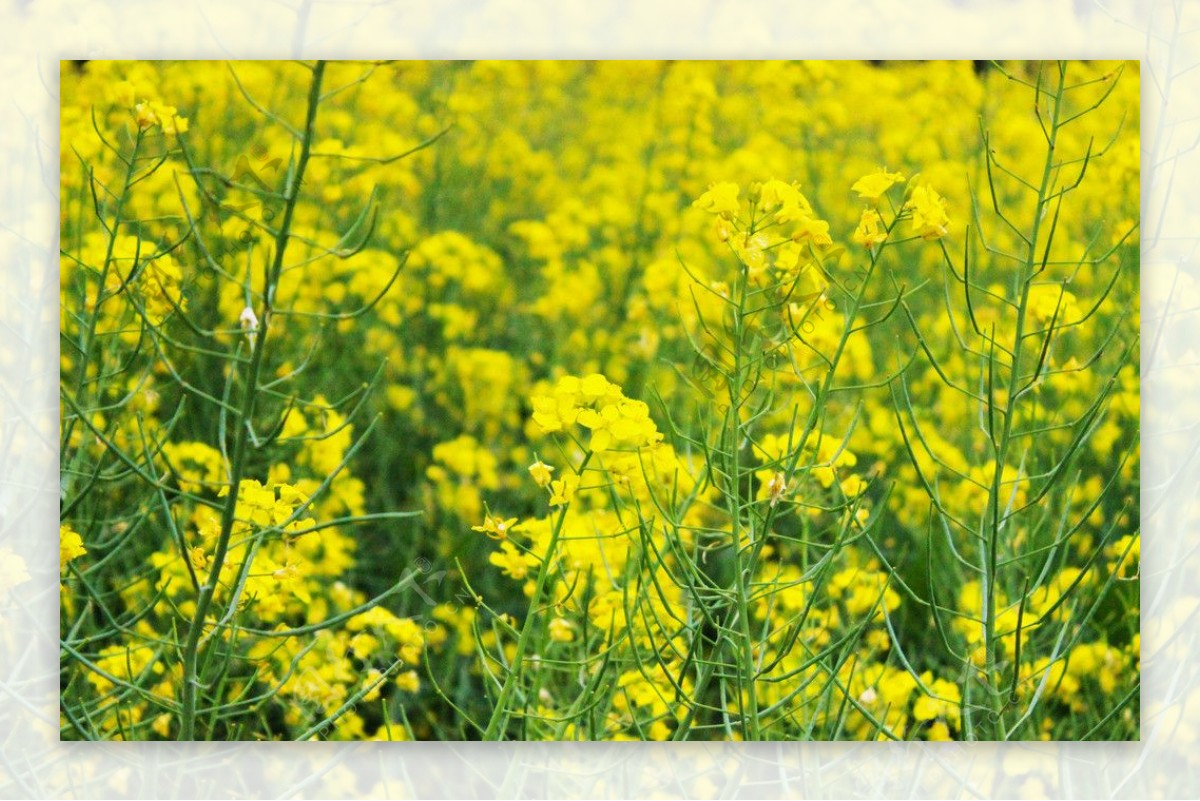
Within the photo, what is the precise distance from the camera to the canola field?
63.0 inches

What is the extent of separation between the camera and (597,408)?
160 cm

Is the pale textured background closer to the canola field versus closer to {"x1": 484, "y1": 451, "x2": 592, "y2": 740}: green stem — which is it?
the canola field

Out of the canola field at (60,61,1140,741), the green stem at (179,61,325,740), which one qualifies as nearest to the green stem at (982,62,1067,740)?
the canola field at (60,61,1140,741)

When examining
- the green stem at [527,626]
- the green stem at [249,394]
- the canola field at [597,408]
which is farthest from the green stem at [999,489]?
the green stem at [249,394]

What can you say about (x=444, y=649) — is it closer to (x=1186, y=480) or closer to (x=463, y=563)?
(x=463, y=563)

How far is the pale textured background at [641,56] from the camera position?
180cm

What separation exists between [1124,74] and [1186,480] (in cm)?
57

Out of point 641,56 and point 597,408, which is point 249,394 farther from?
point 641,56

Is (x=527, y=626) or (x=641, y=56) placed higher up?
(x=641, y=56)

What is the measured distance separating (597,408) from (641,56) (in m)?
0.57

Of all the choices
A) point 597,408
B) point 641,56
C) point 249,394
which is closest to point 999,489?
point 597,408

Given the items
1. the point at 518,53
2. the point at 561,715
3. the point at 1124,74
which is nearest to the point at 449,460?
the point at 561,715

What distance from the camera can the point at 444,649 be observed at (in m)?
1.99

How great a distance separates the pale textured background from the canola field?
1.4 inches
